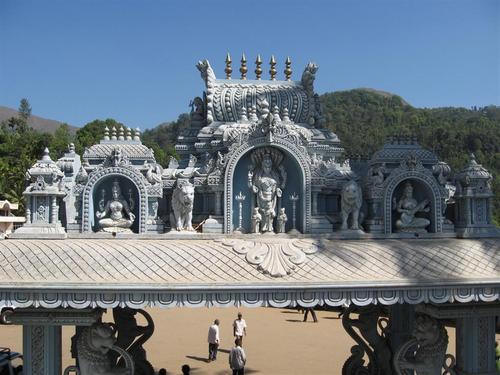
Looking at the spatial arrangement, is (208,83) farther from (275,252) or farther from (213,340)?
(213,340)

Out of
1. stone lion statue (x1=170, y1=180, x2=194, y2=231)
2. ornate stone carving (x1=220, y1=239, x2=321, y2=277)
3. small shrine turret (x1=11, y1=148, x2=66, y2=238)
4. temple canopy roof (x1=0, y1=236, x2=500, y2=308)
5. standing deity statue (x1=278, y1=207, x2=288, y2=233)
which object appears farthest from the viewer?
standing deity statue (x1=278, y1=207, x2=288, y2=233)

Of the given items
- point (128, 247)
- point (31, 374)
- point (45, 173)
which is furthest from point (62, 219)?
point (31, 374)

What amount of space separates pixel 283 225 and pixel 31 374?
4293mm

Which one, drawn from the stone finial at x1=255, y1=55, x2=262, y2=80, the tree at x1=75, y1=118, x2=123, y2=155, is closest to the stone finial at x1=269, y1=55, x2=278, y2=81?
the stone finial at x1=255, y1=55, x2=262, y2=80

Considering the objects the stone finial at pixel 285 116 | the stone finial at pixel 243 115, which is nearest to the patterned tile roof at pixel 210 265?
the stone finial at pixel 285 116

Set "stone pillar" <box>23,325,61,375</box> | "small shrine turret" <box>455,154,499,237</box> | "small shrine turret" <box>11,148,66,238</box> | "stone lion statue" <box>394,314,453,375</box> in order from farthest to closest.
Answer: "small shrine turret" <box>455,154,499,237</box> → "stone lion statue" <box>394,314,453,375</box> → "small shrine turret" <box>11,148,66,238</box> → "stone pillar" <box>23,325,61,375</box>

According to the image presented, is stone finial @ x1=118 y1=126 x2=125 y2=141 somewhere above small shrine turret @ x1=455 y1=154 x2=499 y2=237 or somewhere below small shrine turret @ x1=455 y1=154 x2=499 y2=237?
above

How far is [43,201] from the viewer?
26.2 ft

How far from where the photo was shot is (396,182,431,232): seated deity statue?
29.3ft

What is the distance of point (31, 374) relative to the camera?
7.39 m

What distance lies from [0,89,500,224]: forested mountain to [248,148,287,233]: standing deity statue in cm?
256

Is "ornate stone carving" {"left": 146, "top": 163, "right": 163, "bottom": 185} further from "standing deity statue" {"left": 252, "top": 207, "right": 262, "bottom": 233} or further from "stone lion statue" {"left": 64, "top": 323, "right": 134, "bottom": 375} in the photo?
"stone lion statue" {"left": 64, "top": 323, "right": 134, "bottom": 375}

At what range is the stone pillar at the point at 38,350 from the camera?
738cm

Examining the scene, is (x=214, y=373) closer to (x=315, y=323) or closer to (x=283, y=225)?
(x=283, y=225)
